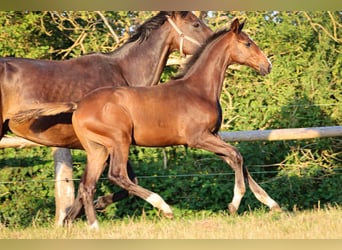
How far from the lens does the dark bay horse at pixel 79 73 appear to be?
22.5 feet

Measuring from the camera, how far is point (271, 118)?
10445 mm

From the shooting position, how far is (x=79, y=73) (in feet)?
23.4

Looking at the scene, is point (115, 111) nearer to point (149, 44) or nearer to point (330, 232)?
point (149, 44)

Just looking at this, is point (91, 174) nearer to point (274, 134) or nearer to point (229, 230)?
point (229, 230)

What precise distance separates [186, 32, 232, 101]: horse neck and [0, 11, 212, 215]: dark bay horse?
655mm

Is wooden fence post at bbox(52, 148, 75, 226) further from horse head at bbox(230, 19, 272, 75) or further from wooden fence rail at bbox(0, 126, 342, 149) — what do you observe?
horse head at bbox(230, 19, 272, 75)

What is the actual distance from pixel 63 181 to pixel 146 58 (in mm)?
2228

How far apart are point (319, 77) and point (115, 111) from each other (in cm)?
521

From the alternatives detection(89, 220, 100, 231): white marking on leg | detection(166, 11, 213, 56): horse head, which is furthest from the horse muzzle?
detection(89, 220, 100, 231): white marking on leg

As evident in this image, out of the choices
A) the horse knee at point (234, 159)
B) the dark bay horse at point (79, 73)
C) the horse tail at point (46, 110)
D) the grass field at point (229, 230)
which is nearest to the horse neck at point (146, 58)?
the dark bay horse at point (79, 73)

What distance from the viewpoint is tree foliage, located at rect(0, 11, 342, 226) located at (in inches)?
382

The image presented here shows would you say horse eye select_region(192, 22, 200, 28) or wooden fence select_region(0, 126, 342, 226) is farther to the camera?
wooden fence select_region(0, 126, 342, 226)

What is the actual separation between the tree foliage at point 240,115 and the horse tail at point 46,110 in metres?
2.79

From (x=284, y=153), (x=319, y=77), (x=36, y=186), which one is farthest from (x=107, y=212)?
(x=319, y=77)
